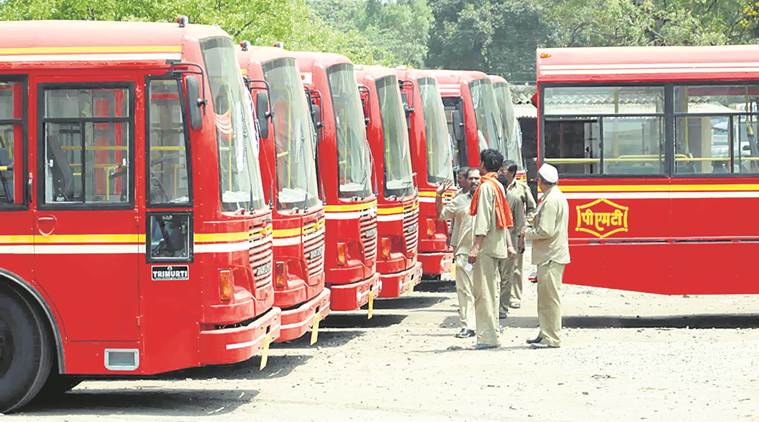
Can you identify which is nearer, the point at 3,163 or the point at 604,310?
the point at 3,163

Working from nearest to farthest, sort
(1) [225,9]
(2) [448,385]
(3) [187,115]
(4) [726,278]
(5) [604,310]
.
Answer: (3) [187,115] < (2) [448,385] < (4) [726,278] < (5) [604,310] < (1) [225,9]

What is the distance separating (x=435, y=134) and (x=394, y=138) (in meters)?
2.95

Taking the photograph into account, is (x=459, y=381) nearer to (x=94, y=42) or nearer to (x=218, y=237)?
(x=218, y=237)

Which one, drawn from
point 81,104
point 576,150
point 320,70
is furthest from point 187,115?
point 576,150

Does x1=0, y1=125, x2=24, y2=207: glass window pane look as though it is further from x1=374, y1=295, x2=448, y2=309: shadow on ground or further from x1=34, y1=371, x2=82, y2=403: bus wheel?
x1=374, y1=295, x2=448, y2=309: shadow on ground

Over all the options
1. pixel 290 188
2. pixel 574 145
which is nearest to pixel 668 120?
pixel 574 145

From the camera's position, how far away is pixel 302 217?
1582 centimetres

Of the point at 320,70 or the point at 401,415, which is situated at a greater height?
the point at 320,70

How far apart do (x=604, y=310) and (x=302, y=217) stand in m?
7.71

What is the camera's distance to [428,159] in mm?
22812

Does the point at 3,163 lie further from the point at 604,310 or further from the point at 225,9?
the point at 225,9

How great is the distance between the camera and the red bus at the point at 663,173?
1903cm

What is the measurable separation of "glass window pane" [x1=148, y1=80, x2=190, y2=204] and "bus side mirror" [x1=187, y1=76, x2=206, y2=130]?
0.21 meters

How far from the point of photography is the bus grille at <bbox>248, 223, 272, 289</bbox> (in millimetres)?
13062
